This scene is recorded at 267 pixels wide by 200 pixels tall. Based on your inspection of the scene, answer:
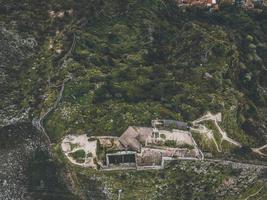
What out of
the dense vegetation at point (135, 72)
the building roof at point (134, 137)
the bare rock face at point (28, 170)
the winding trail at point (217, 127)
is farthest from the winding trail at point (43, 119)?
the winding trail at point (217, 127)

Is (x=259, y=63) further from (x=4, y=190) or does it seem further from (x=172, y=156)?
(x=4, y=190)

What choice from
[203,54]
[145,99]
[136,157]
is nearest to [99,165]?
[136,157]

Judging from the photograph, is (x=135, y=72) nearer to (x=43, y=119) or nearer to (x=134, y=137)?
(x=134, y=137)

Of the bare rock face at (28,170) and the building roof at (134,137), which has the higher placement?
the building roof at (134,137)

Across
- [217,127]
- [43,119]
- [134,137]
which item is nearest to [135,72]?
[134,137]

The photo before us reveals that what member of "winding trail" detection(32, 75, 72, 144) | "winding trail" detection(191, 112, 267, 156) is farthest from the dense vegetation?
"winding trail" detection(191, 112, 267, 156)

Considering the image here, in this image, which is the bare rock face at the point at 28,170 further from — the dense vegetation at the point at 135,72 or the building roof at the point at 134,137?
the building roof at the point at 134,137

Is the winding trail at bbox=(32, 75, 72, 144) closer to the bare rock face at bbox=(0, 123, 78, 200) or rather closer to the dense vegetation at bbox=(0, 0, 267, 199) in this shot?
the dense vegetation at bbox=(0, 0, 267, 199)

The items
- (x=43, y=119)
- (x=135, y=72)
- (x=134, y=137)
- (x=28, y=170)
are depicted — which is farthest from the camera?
(x=135, y=72)
